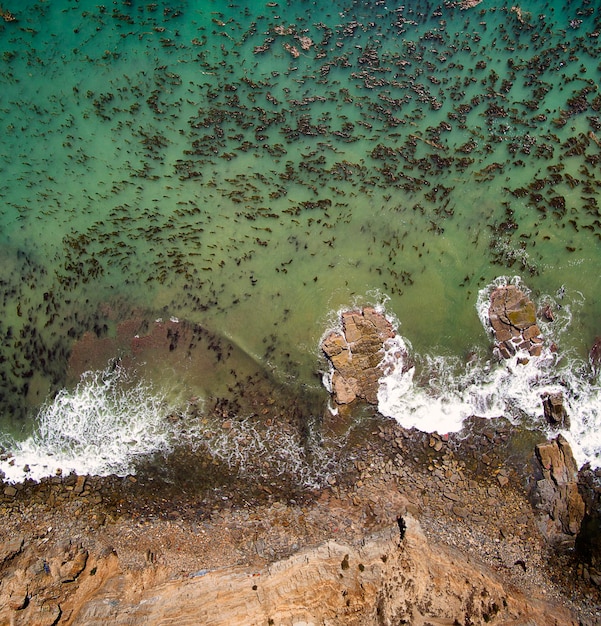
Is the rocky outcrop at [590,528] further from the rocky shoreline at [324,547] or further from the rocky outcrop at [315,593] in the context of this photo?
the rocky outcrop at [315,593]

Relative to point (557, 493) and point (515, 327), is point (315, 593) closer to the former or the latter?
point (557, 493)

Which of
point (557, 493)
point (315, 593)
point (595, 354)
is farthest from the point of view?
point (595, 354)

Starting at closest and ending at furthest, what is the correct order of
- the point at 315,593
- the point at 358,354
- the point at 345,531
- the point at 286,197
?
the point at 315,593, the point at 345,531, the point at 358,354, the point at 286,197

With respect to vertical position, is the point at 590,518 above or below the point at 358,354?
below

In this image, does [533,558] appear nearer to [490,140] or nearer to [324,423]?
[324,423]

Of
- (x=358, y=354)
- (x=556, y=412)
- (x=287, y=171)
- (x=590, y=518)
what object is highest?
(x=287, y=171)

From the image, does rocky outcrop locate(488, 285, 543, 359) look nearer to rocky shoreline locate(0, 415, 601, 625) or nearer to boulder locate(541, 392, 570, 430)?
Answer: boulder locate(541, 392, 570, 430)

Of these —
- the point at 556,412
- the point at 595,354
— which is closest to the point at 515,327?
the point at 595,354

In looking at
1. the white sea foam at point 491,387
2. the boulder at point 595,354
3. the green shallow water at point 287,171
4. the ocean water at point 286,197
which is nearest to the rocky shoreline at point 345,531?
the white sea foam at point 491,387
